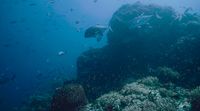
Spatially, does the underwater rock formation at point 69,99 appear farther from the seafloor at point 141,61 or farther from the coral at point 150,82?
the coral at point 150,82

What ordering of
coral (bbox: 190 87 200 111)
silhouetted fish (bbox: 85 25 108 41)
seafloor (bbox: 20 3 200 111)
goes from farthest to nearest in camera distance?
silhouetted fish (bbox: 85 25 108 41) < seafloor (bbox: 20 3 200 111) < coral (bbox: 190 87 200 111)

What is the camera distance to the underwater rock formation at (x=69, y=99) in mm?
10671

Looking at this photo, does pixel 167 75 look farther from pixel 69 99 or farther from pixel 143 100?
pixel 69 99

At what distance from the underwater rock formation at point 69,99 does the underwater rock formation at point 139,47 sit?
201 inches

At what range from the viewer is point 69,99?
35.1 feet

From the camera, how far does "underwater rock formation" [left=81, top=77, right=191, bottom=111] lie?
926 centimetres

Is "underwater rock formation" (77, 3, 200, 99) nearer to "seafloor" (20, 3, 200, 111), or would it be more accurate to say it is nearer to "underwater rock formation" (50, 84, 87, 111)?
"seafloor" (20, 3, 200, 111)

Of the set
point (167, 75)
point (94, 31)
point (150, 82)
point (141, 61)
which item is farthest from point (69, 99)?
point (141, 61)

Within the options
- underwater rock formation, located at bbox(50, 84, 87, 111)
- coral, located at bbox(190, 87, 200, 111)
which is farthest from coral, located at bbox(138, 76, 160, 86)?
underwater rock formation, located at bbox(50, 84, 87, 111)

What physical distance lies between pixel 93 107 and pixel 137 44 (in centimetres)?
921

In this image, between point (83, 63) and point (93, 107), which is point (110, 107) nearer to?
point (93, 107)

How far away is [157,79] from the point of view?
12.6m

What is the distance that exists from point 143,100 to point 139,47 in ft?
28.9

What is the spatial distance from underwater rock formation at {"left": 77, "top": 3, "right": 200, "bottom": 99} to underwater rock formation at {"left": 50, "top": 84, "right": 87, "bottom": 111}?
16.7 ft
